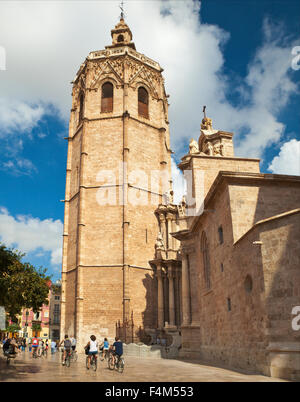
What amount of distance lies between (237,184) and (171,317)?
14.9 m

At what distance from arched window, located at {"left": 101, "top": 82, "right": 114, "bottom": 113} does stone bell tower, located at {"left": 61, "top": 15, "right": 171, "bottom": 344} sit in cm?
9

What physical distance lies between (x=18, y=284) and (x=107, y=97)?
22.9 metres

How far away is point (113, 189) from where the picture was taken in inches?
1155

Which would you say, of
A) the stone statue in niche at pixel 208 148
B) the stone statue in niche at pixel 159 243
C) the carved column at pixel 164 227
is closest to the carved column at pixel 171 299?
the stone statue in niche at pixel 159 243

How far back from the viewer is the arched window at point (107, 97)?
32344 mm

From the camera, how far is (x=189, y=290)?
21156 millimetres

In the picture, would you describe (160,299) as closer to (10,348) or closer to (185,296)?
(185,296)

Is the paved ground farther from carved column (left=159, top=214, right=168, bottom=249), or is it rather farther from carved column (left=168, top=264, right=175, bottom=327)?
carved column (left=159, top=214, right=168, bottom=249)

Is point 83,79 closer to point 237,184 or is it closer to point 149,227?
point 149,227

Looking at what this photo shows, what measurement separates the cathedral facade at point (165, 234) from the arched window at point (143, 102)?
13cm

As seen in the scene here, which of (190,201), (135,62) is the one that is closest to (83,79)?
(135,62)

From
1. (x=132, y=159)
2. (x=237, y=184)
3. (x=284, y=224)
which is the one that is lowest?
(x=284, y=224)
